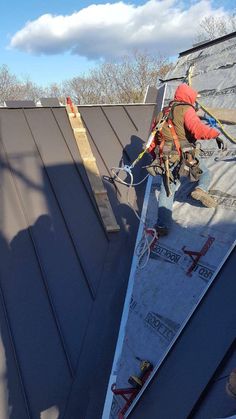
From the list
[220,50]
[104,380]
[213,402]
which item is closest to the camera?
[213,402]

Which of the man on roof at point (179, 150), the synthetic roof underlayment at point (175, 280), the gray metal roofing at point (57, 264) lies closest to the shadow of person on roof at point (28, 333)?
the gray metal roofing at point (57, 264)

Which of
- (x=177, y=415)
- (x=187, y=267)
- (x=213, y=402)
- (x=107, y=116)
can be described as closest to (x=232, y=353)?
(x=213, y=402)

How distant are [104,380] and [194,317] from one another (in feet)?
4.11

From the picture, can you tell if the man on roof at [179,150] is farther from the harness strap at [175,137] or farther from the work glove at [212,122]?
the work glove at [212,122]

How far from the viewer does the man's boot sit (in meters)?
4.49

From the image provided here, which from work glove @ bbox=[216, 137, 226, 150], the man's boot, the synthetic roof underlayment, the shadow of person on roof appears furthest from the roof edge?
the shadow of person on roof

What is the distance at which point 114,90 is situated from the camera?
37344 mm

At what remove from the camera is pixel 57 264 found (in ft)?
15.1

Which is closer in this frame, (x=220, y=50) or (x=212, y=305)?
(x=212, y=305)

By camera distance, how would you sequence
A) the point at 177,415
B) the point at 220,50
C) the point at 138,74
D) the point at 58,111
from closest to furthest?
the point at 177,415 < the point at 58,111 < the point at 220,50 < the point at 138,74

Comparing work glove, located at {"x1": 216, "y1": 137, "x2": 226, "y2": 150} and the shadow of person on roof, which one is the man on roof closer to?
work glove, located at {"x1": 216, "y1": 137, "x2": 226, "y2": 150}

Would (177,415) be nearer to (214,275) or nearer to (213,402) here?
(213,402)

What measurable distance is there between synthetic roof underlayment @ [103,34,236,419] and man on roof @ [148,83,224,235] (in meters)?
0.17

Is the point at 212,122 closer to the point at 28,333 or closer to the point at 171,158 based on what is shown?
the point at 171,158
